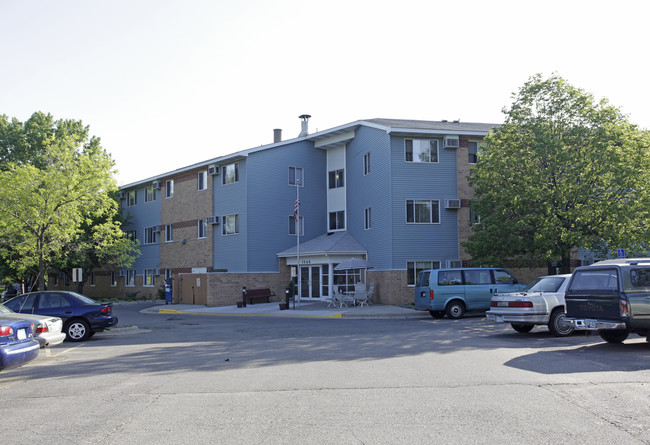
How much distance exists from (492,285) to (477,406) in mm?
15315

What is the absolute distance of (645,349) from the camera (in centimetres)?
1211

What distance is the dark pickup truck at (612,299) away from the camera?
38.4 ft

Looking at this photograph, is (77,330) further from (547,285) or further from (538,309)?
(547,285)

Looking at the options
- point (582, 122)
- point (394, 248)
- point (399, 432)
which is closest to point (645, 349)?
point (399, 432)

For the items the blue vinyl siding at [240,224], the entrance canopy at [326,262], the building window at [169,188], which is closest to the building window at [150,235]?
the building window at [169,188]

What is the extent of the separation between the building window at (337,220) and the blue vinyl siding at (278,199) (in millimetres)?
453

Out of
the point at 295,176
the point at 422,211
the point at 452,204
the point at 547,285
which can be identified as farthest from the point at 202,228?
the point at 547,285

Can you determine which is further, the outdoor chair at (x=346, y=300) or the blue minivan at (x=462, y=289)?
the outdoor chair at (x=346, y=300)

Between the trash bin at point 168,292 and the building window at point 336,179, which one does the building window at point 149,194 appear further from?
the building window at point 336,179

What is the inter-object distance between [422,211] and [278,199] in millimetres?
9536

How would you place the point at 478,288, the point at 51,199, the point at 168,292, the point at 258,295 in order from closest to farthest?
1. the point at 478,288
2. the point at 51,199
3. the point at 258,295
4. the point at 168,292

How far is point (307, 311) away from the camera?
1037 inches

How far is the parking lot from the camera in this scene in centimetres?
617

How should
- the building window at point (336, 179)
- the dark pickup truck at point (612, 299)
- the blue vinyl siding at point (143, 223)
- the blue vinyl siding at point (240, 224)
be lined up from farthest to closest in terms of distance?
the blue vinyl siding at point (143, 223), the building window at point (336, 179), the blue vinyl siding at point (240, 224), the dark pickup truck at point (612, 299)
